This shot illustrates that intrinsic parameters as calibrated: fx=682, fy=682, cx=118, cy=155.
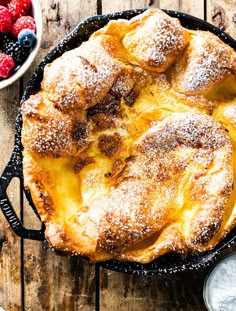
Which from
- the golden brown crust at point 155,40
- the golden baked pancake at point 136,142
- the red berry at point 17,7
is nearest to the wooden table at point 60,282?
the red berry at point 17,7

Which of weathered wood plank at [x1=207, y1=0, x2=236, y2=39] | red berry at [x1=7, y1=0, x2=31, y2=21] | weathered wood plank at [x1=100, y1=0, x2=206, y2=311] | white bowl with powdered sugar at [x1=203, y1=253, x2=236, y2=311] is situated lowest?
weathered wood plank at [x1=100, y1=0, x2=206, y2=311]

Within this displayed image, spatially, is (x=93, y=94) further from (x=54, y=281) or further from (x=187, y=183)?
(x=54, y=281)

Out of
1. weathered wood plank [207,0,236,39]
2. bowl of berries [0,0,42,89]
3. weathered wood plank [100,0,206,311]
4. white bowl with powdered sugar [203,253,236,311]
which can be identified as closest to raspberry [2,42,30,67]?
bowl of berries [0,0,42,89]

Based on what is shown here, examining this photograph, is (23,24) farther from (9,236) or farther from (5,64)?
(9,236)

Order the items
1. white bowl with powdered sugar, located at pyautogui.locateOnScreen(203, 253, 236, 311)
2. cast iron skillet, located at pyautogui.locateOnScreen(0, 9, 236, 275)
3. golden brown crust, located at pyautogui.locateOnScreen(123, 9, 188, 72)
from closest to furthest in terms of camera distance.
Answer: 1. golden brown crust, located at pyautogui.locateOnScreen(123, 9, 188, 72)
2. cast iron skillet, located at pyautogui.locateOnScreen(0, 9, 236, 275)
3. white bowl with powdered sugar, located at pyautogui.locateOnScreen(203, 253, 236, 311)

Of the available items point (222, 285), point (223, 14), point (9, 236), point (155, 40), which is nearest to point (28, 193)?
point (9, 236)

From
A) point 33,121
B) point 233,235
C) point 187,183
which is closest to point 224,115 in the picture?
point 187,183

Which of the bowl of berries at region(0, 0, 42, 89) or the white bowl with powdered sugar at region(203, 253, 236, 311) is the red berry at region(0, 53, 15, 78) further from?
the white bowl with powdered sugar at region(203, 253, 236, 311)

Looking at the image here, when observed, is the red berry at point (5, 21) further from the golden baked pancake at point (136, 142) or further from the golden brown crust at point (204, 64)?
the golden brown crust at point (204, 64)

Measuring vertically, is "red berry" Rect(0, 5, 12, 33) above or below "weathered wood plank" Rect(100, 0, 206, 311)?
above
